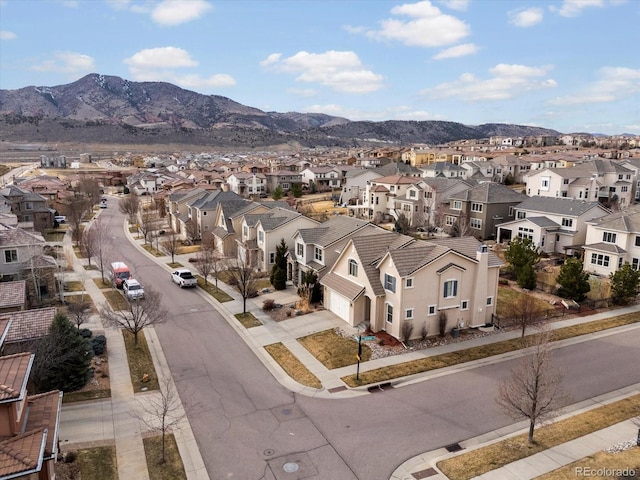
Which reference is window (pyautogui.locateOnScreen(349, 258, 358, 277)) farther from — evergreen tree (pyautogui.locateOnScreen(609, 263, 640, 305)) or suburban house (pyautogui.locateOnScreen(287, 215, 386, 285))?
evergreen tree (pyautogui.locateOnScreen(609, 263, 640, 305))

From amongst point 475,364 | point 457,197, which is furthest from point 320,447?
point 457,197

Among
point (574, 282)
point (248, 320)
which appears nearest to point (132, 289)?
point (248, 320)

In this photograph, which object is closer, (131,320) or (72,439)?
(72,439)

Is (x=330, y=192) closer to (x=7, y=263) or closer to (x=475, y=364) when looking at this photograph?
(x=7, y=263)

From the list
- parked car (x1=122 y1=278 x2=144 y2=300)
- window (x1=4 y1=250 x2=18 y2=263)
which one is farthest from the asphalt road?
window (x1=4 y1=250 x2=18 y2=263)

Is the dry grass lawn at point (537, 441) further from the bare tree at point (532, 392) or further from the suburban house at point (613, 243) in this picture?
the suburban house at point (613, 243)

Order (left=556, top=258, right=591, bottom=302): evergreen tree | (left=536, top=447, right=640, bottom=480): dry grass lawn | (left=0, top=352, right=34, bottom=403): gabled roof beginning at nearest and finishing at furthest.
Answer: (left=0, top=352, right=34, bottom=403): gabled roof < (left=536, top=447, right=640, bottom=480): dry grass lawn < (left=556, top=258, right=591, bottom=302): evergreen tree

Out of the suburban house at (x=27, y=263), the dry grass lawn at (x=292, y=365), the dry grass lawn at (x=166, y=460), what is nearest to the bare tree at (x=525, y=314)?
the dry grass lawn at (x=292, y=365)
